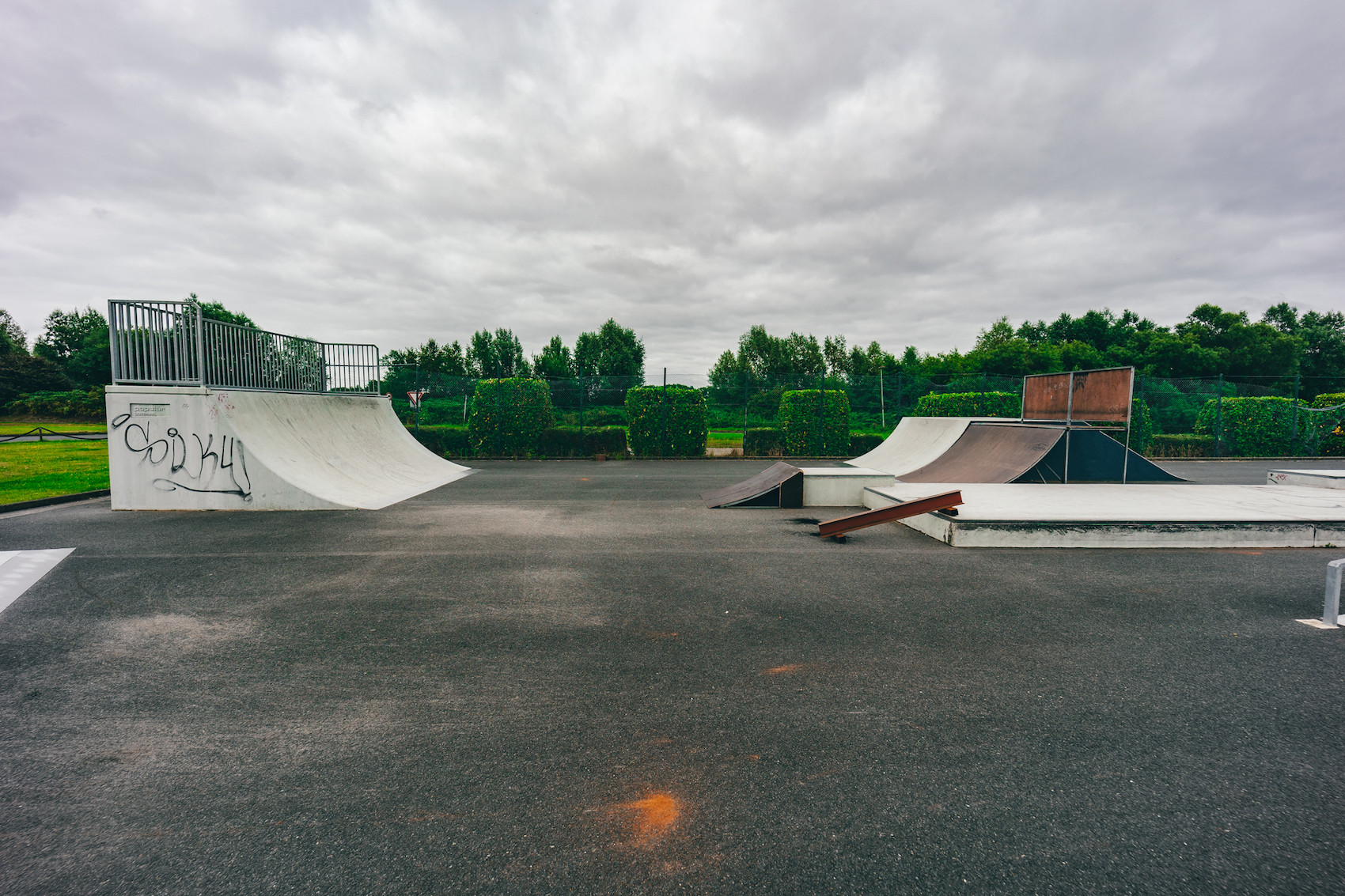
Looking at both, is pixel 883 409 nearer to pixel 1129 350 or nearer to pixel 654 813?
pixel 654 813

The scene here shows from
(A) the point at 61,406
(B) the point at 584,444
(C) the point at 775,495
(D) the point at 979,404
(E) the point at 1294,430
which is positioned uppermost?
(D) the point at 979,404

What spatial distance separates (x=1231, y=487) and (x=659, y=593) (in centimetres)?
988

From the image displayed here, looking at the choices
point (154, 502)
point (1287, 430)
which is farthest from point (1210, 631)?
point (1287, 430)

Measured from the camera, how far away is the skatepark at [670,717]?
192 centimetres

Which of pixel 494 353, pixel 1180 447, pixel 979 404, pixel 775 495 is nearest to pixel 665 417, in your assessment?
pixel 775 495

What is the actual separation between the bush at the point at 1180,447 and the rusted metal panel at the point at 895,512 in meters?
15.1

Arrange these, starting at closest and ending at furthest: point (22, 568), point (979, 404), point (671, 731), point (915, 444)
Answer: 1. point (671, 731)
2. point (22, 568)
3. point (915, 444)
4. point (979, 404)

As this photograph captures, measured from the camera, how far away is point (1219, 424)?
17047 millimetres

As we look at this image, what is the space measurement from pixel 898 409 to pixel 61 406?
55792 mm

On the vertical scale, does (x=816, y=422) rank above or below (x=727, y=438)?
above

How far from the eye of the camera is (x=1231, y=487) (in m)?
8.88

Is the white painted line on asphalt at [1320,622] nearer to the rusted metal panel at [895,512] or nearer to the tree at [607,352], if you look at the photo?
the rusted metal panel at [895,512]

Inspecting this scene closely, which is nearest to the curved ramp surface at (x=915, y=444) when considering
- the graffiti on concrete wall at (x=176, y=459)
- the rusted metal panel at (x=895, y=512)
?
the rusted metal panel at (x=895, y=512)

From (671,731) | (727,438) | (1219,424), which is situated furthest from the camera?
(727,438)
